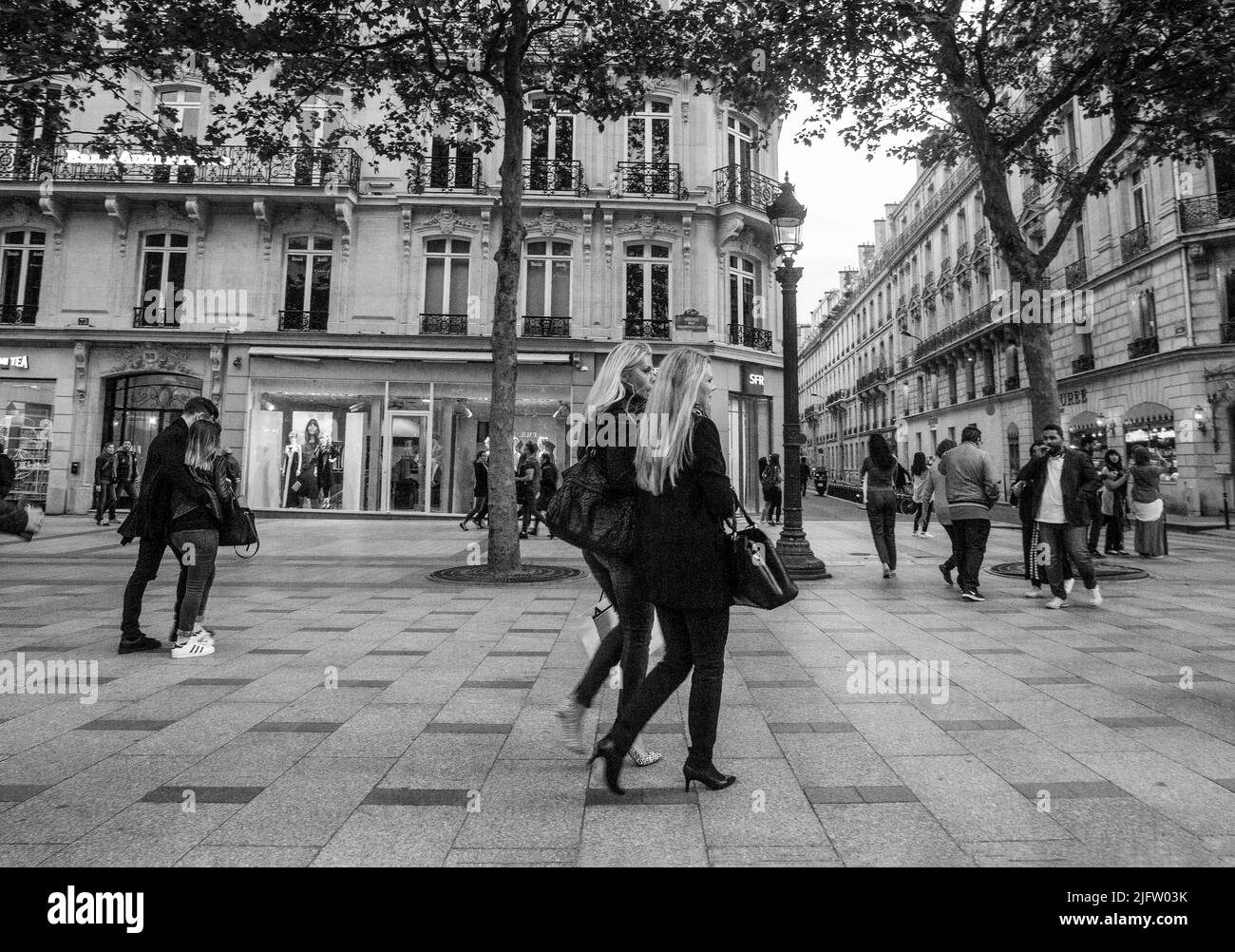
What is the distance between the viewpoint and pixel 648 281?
20.5 metres

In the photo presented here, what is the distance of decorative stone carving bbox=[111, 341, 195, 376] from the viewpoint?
20.0 meters

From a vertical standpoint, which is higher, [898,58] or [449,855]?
[898,58]

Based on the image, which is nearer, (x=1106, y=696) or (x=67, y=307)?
(x=1106, y=696)

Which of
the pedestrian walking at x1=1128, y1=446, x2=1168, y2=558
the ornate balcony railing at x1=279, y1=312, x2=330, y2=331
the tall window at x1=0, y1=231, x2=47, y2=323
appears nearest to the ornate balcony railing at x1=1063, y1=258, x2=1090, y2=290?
the pedestrian walking at x1=1128, y1=446, x2=1168, y2=558

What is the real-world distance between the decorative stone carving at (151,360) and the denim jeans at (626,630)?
21.1 m

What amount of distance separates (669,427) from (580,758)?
67.4 inches

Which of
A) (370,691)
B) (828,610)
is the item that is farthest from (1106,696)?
(370,691)

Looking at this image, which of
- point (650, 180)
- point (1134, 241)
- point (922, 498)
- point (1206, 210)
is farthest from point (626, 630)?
point (1134, 241)

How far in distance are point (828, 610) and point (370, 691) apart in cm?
487

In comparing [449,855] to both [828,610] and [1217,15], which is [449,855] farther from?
[1217,15]

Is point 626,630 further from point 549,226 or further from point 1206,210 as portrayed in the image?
point 1206,210

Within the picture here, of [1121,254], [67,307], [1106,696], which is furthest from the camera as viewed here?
[1121,254]

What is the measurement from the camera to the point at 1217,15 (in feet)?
28.7

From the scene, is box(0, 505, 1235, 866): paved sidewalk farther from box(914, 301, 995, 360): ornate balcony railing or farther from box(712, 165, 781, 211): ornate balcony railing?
box(914, 301, 995, 360): ornate balcony railing
